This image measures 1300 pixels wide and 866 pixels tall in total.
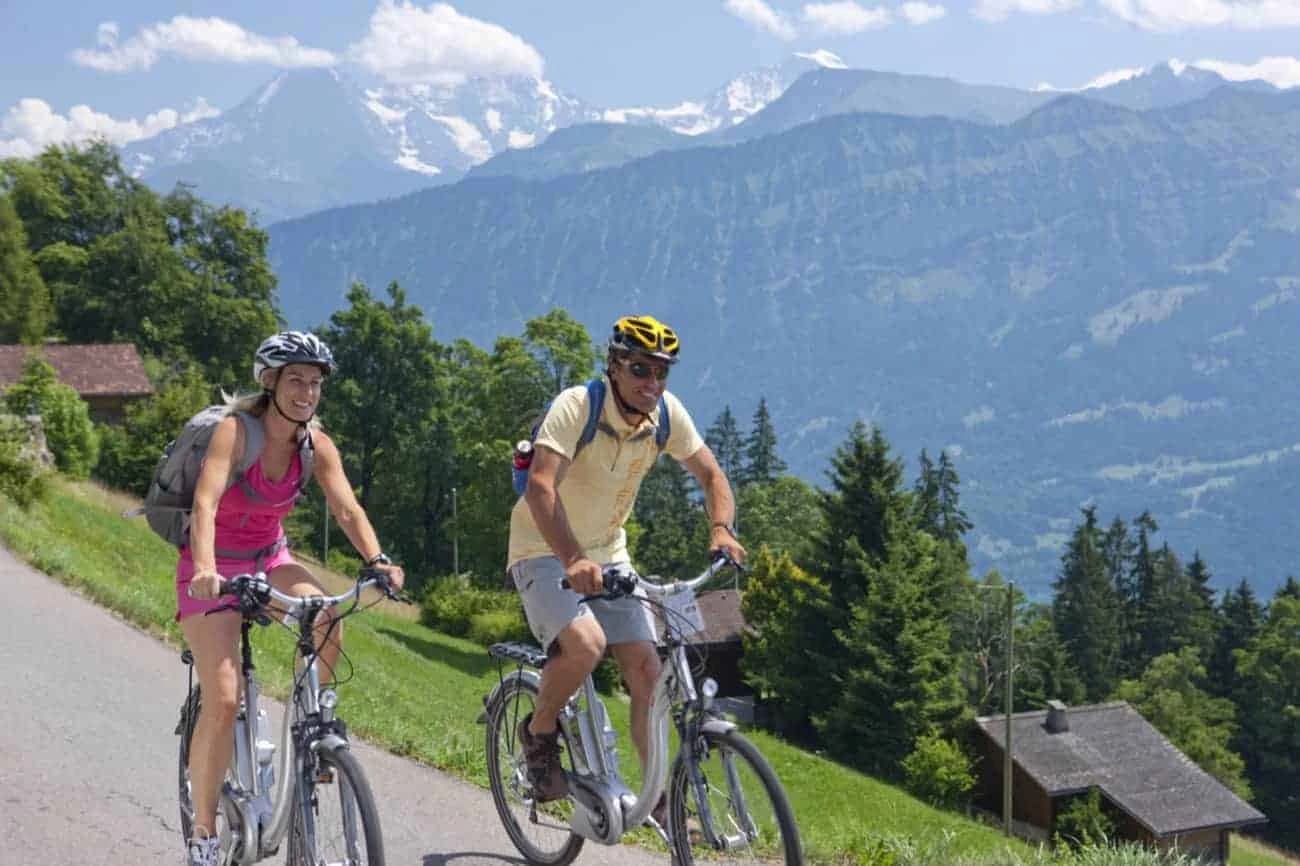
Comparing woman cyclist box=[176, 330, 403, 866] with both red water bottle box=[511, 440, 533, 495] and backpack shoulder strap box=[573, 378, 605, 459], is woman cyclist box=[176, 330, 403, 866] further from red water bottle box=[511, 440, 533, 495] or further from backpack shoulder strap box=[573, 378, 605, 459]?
backpack shoulder strap box=[573, 378, 605, 459]

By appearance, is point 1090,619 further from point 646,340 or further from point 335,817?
point 335,817

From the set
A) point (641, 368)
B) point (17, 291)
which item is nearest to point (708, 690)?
point (641, 368)

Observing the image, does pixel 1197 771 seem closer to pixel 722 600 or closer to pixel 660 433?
pixel 722 600

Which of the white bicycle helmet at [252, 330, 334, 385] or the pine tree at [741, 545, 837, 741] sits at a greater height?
the white bicycle helmet at [252, 330, 334, 385]

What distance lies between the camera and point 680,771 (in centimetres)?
577

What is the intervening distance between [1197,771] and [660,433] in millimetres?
50208

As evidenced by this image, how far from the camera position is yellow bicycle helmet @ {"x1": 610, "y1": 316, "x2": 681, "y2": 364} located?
19.3ft

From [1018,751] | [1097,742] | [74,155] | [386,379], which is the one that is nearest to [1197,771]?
[1097,742]

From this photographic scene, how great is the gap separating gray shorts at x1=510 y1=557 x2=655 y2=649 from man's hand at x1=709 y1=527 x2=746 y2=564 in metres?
0.40

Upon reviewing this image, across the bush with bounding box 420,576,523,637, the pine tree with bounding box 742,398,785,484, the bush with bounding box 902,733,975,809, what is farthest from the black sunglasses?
the pine tree with bounding box 742,398,785,484

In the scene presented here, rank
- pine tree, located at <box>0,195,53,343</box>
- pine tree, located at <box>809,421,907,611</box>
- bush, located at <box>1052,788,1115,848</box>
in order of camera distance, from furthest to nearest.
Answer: pine tree, located at <box>0,195,53,343</box>, pine tree, located at <box>809,421,907,611</box>, bush, located at <box>1052,788,1115,848</box>

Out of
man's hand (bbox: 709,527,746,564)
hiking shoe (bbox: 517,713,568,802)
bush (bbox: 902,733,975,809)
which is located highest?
man's hand (bbox: 709,527,746,564)

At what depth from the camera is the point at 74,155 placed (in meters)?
69.1

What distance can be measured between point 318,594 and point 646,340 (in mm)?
1617
